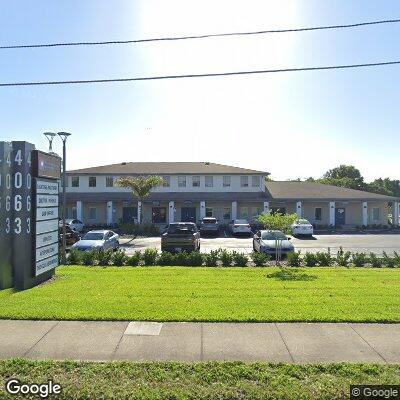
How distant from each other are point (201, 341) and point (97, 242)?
14.3 metres

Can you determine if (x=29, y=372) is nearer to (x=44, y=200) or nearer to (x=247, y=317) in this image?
(x=247, y=317)

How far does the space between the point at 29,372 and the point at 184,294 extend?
4.96m

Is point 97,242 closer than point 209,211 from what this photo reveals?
Yes

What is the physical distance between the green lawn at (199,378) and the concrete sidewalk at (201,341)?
38 cm

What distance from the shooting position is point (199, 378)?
5.05 m

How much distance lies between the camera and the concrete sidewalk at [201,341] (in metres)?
5.87

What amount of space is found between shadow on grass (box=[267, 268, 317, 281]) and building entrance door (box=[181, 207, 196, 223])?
1105 inches

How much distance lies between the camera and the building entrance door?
137 ft

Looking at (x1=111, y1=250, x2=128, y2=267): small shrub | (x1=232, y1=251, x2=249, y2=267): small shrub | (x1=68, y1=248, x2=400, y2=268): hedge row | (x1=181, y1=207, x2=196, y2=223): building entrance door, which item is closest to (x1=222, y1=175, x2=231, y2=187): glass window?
(x1=181, y1=207, x2=196, y2=223): building entrance door

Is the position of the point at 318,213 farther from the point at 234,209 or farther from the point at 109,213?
the point at 109,213

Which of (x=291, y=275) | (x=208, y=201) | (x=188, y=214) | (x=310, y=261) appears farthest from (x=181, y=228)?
(x=188, y=214)

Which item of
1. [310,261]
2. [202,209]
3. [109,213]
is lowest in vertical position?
[310,261]

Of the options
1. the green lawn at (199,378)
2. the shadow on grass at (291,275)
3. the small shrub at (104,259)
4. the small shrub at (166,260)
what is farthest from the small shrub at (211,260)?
the green lawn at (199,378)

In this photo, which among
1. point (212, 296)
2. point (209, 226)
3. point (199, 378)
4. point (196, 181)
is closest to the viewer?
point (199, 378)
